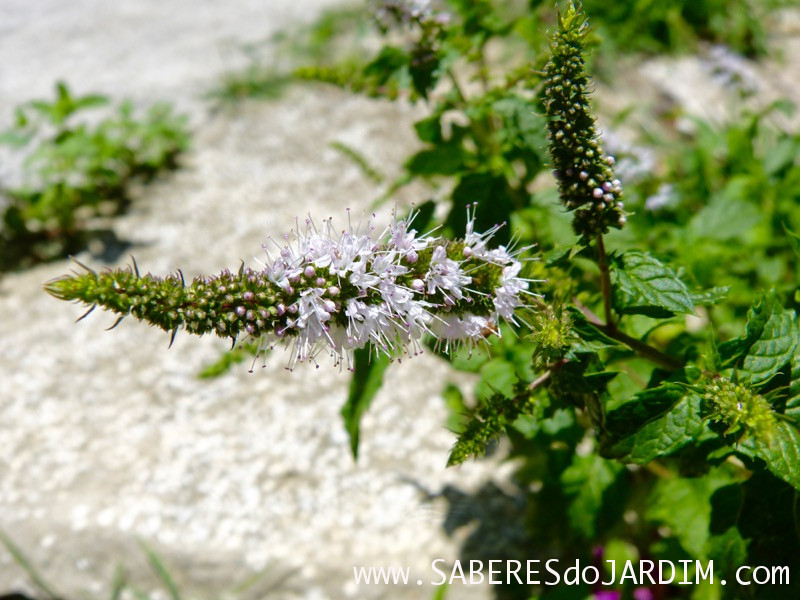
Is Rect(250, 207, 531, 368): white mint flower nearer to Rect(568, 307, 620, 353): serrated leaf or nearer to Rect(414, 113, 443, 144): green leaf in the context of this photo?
Rect(568, 307, 620, 353): serrated leaf

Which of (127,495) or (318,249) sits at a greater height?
(318,249)

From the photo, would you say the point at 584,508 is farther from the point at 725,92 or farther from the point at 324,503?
the point at 725,92

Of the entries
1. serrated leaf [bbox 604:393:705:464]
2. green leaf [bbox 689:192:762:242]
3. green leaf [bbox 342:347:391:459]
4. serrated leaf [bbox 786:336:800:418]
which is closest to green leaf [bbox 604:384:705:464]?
serrated leaf [bbox 604:393:705:464]

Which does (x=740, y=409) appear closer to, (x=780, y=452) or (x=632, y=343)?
(x=780, y=452)

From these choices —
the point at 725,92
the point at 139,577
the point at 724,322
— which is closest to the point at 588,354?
the point at 724,322

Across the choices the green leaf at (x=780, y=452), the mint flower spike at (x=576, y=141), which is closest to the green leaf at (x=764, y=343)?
the green leaf at (x=780, y=452)

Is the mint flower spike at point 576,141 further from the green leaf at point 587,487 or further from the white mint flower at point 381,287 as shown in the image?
the green leaf at point 587,487
